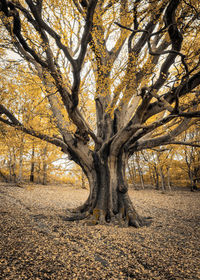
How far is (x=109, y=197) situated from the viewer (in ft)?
17.0

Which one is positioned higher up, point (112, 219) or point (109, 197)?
point (109, 197)

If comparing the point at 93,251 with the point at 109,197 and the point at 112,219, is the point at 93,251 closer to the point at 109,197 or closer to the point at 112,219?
the point at 112,219

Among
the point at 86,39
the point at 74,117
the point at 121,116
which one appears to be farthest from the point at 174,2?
the point at 121,116

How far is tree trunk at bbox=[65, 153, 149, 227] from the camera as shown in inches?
194

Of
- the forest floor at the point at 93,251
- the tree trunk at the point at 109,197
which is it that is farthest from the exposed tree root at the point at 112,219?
the forest floor at the point at 93,251

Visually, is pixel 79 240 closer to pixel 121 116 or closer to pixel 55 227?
pixel 55 227

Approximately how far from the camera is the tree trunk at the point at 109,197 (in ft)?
16.2

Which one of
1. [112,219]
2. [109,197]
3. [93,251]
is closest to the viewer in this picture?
[93,251]

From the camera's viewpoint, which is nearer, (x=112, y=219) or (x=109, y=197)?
(x=112, y=219)

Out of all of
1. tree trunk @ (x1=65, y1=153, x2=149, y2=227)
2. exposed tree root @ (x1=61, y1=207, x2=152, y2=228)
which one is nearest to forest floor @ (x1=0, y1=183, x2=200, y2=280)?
exposed tree root @ (x1=61, y1=207, x2=152, y2=228)

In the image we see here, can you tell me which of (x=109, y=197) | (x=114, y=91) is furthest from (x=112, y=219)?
(x=114, y=91)

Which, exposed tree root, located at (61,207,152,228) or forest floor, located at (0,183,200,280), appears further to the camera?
exposed tree root, located at (61,207,152,228)

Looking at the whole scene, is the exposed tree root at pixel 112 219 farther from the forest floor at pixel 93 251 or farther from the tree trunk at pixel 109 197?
the forest floor at pixel 93 251

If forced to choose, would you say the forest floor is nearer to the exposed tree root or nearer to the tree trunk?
the exposed tree root
